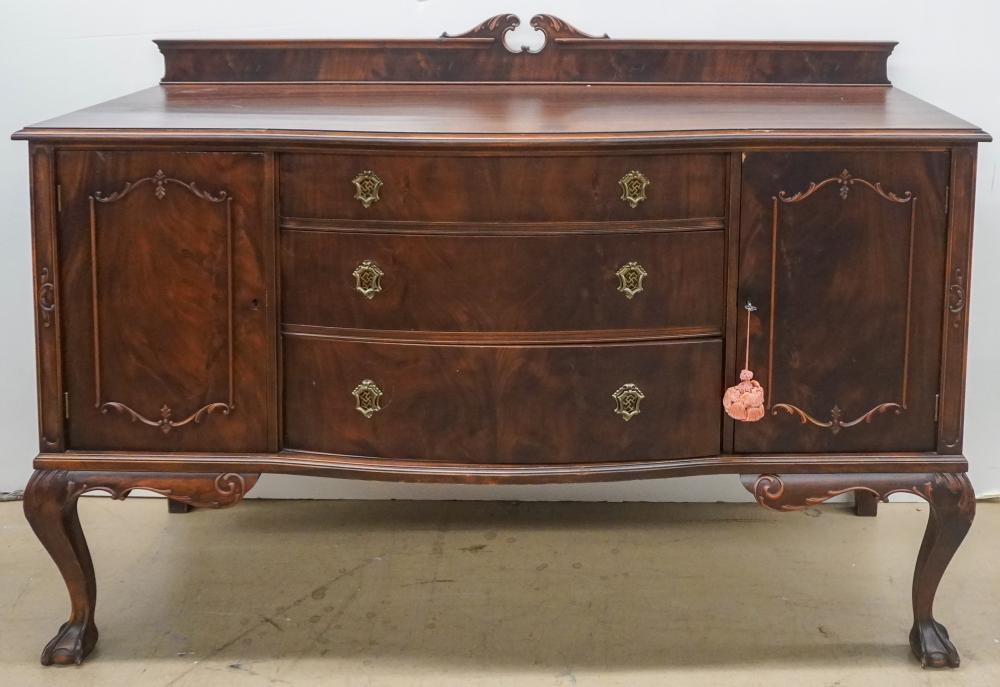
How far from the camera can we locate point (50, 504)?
243 centimetres

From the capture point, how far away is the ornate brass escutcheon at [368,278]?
2.29 metres

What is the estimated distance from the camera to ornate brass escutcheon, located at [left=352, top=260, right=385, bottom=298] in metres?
2.29

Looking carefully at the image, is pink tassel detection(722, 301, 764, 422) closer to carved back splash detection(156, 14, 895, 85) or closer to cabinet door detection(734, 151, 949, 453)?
cabinet door detection(734, 151, 949, 453)

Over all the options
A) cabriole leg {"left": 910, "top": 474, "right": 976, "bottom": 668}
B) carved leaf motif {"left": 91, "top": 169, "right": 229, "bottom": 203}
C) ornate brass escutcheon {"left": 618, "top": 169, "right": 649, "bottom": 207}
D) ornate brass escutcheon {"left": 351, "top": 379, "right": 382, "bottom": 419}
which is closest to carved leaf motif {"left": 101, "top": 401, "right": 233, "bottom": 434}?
ornate brass escutcheon {"left": 351, "top": 379, "right": 382, "bottom": 419}

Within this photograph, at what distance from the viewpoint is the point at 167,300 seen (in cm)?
234

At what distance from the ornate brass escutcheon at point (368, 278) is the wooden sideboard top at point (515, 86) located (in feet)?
0.78

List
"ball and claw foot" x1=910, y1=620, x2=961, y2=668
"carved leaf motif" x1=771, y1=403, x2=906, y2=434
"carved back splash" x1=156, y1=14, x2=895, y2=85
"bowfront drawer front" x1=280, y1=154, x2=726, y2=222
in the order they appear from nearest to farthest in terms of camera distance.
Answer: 1. "bowfront drawer front" x1=280, y1=154, x2=726, y2=222
2. "carved leaf motif" x1=771, y1=403, x2=906, y2=434
3. "ball and claw foot" x1=910, y1=620, x2=961, y2=668
4. "carved back splash" x1=156, y1=14, x2=895, y2=85

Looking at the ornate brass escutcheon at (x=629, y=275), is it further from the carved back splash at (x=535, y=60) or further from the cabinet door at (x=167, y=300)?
the carved back splash at (x=535, y=60)

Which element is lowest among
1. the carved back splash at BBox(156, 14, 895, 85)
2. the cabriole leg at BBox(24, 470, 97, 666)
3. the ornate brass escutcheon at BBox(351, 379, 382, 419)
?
the cabriole leg at BBox(24, 470, 97, 666)

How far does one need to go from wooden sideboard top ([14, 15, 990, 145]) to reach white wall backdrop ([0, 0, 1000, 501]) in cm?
11

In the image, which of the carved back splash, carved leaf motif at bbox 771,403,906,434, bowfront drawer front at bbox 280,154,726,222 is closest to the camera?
bowfront drawer front at bbox 280,154,726,222

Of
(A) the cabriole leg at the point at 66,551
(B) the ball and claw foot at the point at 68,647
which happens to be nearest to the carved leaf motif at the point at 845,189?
(A) the cabriole leg at the point at 66,551

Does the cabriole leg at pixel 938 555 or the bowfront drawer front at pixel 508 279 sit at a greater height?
the bowfront drawer front at pixel 508 279

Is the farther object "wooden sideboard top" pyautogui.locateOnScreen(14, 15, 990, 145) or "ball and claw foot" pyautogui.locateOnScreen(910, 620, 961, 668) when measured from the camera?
"ball and claw foot" pyautogui.locateOnScreen(910, 620, 961, 668)
